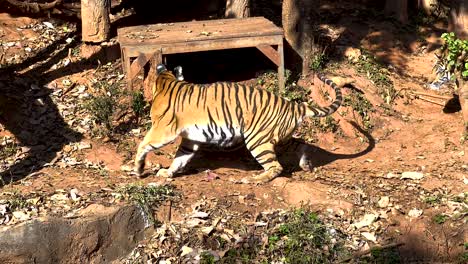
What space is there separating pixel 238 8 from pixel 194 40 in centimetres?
177

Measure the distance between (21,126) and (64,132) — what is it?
52 cm

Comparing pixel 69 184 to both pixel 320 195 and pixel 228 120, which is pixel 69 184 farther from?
pixel 320 195

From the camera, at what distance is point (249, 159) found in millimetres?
8398

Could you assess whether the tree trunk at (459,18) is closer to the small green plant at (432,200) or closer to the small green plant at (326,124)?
the small green plant at (326,124)

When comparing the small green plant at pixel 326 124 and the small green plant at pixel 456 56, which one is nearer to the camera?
the small green plant at pixel 456 56

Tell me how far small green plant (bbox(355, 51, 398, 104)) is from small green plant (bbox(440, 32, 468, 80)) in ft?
3.39

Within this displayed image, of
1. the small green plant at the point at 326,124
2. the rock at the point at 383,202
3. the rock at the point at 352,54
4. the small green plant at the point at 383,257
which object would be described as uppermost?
the rock at the point at 352,54

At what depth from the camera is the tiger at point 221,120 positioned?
→ 7.43 meters

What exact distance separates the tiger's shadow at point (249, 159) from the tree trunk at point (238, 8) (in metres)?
2.54

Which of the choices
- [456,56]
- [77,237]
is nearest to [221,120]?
[77,237]

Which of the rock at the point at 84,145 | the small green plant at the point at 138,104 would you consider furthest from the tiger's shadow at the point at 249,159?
→ the rock at the point at 84,145

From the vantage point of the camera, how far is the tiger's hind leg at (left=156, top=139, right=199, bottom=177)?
7.68m

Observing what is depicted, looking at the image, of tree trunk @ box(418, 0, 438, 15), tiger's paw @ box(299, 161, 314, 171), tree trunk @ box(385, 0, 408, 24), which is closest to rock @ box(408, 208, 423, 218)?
tiger's paw @ box(299, 161, 314, 171)

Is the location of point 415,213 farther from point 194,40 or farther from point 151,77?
point 151,77
